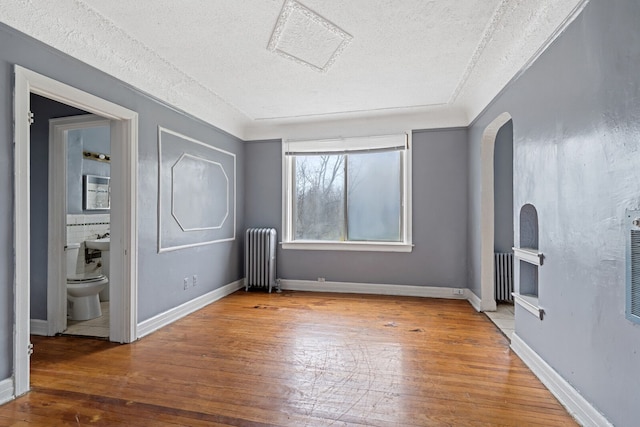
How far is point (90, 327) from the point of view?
3.27 meters

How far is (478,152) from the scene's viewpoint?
12.5 ft

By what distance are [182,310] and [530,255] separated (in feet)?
11.1

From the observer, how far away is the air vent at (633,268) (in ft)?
4.61

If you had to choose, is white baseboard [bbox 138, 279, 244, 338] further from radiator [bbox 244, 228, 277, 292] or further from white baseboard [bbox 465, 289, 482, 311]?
white baseboard [bbox 465, 289, 482, 311]

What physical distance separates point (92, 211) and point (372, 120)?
3.94 m

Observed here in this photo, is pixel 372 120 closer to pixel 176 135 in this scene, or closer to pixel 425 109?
pixel 425 109

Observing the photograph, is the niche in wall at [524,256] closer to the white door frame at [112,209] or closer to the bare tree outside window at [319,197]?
the bare tree outside window at [319,197]

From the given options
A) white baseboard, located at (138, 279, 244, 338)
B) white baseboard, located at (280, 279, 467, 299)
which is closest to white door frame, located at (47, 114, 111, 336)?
white baseboard, located at (138, 279, 244, 338)

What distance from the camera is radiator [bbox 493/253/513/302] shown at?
13.3 ft

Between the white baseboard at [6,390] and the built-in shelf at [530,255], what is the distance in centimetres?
351

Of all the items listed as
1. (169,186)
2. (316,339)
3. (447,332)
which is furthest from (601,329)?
(169,186)

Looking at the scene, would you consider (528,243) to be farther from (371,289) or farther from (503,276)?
(371,289)

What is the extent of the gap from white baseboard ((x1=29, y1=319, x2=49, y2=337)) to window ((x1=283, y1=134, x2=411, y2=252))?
2.82 metres

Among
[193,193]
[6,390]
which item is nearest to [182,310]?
[193,193]
